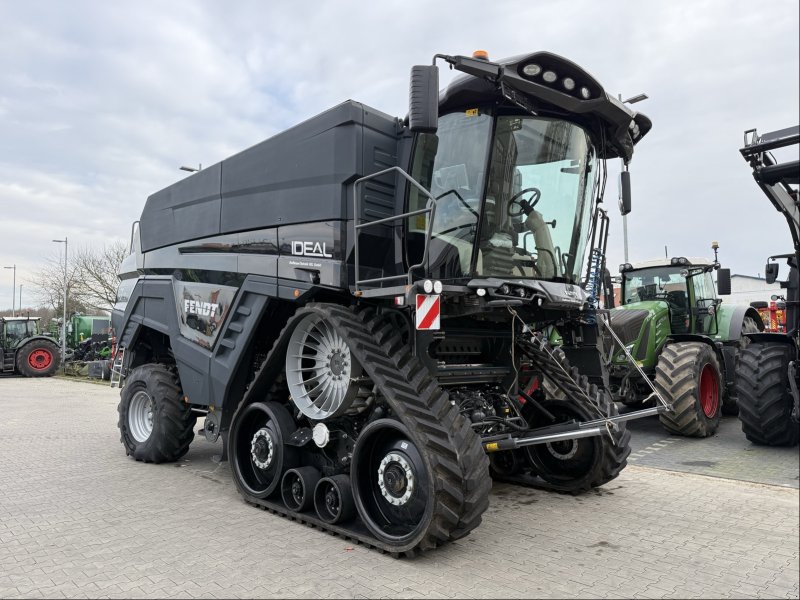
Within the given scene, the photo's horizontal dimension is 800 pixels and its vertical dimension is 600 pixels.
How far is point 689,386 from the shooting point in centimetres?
880

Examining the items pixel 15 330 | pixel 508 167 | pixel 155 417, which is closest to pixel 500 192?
pixel 508 167

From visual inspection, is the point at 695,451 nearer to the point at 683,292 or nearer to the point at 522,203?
the point at 683,292

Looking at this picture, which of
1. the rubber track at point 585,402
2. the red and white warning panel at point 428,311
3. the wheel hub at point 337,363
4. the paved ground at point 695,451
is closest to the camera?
the red and white warning panel at point 428,311

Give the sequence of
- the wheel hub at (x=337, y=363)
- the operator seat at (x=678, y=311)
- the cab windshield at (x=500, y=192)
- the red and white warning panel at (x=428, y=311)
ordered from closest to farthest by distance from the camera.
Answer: the red and white warning panel at (x=428, y=311), the cab windshield at (x=500, y=192), the wheel hub at (x=337, y=363), the operator seat at (x=678, y=311)

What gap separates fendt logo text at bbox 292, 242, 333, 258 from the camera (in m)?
5.45

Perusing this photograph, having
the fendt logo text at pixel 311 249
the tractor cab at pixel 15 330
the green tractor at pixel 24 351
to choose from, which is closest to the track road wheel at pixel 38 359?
the green tractor at pixel 24 351

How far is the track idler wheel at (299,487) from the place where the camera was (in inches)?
204

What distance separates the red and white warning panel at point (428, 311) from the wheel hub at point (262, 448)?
216cm

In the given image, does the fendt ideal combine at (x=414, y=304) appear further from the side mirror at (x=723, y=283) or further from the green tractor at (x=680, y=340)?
the side mirror at (x=723, y=283)

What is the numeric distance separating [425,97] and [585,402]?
343 cm

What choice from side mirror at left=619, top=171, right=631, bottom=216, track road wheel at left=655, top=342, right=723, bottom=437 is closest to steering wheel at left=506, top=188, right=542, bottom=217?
side mirror at left=619, top=171, right=631, bottom=216

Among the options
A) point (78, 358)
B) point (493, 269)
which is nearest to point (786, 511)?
point (493, 269)

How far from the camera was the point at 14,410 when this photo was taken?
13961 mm

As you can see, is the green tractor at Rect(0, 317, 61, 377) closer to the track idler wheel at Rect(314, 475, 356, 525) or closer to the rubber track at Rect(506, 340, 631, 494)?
the track idler wheel at Rect(314, 475, 356, 525)
